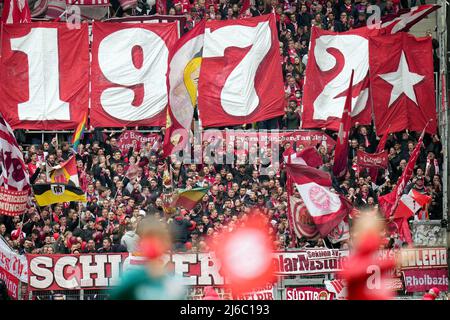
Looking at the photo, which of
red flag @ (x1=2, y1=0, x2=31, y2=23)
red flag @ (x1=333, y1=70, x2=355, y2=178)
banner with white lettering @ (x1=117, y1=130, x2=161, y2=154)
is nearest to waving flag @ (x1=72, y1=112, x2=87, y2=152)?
banner with white lettering @ (x1=117, y1=130, x2=161, y2=154)

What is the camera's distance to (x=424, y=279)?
19.3m

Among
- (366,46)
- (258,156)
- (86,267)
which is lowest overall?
(86,267)

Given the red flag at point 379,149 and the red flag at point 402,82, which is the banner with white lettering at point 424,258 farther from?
the red flag at point 402,82

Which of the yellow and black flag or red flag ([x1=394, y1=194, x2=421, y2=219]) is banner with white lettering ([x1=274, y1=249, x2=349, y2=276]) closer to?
red flag ([x1=394, y1=194, x2=421, y2=219])

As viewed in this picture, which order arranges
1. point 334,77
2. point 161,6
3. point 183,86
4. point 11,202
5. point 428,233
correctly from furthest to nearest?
point 161,6
point 334,77
point 183,86
point 428,233
point 11,202

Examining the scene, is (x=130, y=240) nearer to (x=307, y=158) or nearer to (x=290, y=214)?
(x=290, y=214)

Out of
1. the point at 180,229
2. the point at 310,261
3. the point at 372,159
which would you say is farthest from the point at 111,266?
the point at 372,159

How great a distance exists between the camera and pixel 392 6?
27734 millimetres

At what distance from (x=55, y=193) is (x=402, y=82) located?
9.19m

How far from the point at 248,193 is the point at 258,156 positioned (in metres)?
1.75
